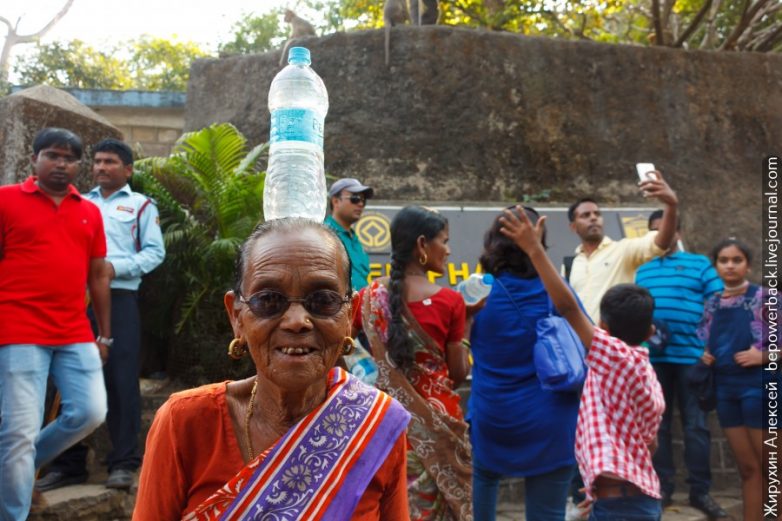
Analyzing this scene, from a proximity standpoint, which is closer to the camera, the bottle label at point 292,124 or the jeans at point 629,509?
the bottle label at point 292,124

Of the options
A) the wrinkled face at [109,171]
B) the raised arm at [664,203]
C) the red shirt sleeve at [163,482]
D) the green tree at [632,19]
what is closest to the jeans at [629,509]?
the raised arm at [664,203]

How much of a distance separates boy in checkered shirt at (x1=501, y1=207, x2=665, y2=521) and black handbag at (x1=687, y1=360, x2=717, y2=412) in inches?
75.4

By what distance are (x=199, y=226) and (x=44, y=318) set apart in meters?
2.07

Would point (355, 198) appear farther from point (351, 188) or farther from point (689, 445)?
point (689, 445)

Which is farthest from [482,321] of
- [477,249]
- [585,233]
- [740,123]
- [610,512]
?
[740,123]

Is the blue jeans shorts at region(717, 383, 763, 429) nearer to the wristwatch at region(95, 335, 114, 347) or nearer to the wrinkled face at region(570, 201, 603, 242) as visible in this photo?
the wrinkled face at region(570, 201, 603, 242)

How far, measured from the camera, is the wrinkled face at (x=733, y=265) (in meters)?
5.37

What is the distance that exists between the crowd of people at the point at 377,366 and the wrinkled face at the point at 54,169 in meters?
0.01

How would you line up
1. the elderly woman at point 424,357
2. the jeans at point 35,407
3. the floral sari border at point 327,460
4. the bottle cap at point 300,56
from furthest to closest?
1. the jeans at point 35,407
2. the elderly woman at point 424,357
3. the bottle cap at point 300,56
4. the floral sari border at point 327,460

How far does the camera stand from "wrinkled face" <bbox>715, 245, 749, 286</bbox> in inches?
211

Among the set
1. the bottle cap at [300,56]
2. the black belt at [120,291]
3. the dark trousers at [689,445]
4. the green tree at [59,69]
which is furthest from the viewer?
the green tree at [59,69]

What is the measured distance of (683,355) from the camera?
5.69 m

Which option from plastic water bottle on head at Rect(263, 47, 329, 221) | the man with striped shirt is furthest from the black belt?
the man with striped shirt

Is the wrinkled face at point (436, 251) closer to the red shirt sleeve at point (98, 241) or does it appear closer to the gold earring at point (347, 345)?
the red shirt sleeve at point (98, 241)
